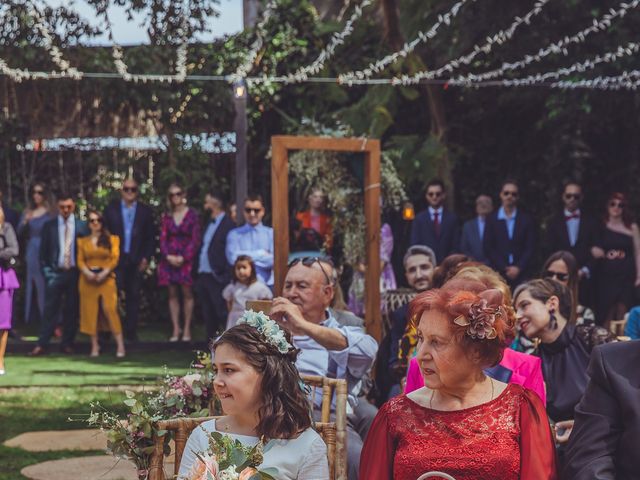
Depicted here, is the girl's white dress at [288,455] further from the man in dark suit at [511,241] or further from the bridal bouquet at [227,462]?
the man in dark suit at [511,241]

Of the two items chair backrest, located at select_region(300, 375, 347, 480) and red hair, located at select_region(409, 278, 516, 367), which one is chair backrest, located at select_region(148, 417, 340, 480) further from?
red hair, located at select_region(409, 278, 516, 367)

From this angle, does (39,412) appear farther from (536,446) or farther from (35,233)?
(536,446)

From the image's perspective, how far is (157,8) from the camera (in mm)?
16297

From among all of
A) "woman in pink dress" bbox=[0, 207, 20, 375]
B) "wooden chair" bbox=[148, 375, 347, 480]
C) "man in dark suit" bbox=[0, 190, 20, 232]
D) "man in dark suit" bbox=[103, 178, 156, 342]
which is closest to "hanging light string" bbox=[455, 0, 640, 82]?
"man in dark suit" bbox=[103, 178, 156, 342]

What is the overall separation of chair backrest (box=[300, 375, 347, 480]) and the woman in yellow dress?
25.9 ft

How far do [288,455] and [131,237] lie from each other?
390 inches

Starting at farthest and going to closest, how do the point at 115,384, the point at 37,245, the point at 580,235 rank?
1. the point at 37,245
2. the point at 580,235
3. the point at 115,384

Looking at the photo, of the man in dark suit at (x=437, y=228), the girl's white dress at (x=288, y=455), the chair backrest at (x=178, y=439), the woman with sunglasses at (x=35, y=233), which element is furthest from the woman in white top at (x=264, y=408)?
the woman with sunglasses at (x=35, y=233)

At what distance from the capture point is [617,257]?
1176 cm

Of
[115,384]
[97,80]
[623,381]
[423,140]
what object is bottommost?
[115,384]

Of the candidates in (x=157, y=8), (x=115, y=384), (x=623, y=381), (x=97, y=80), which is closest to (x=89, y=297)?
(x=115, y=384)

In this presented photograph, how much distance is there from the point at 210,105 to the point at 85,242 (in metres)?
3.85

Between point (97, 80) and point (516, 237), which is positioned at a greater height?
point (97, 80)

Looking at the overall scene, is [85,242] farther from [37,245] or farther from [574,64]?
[574,64]
